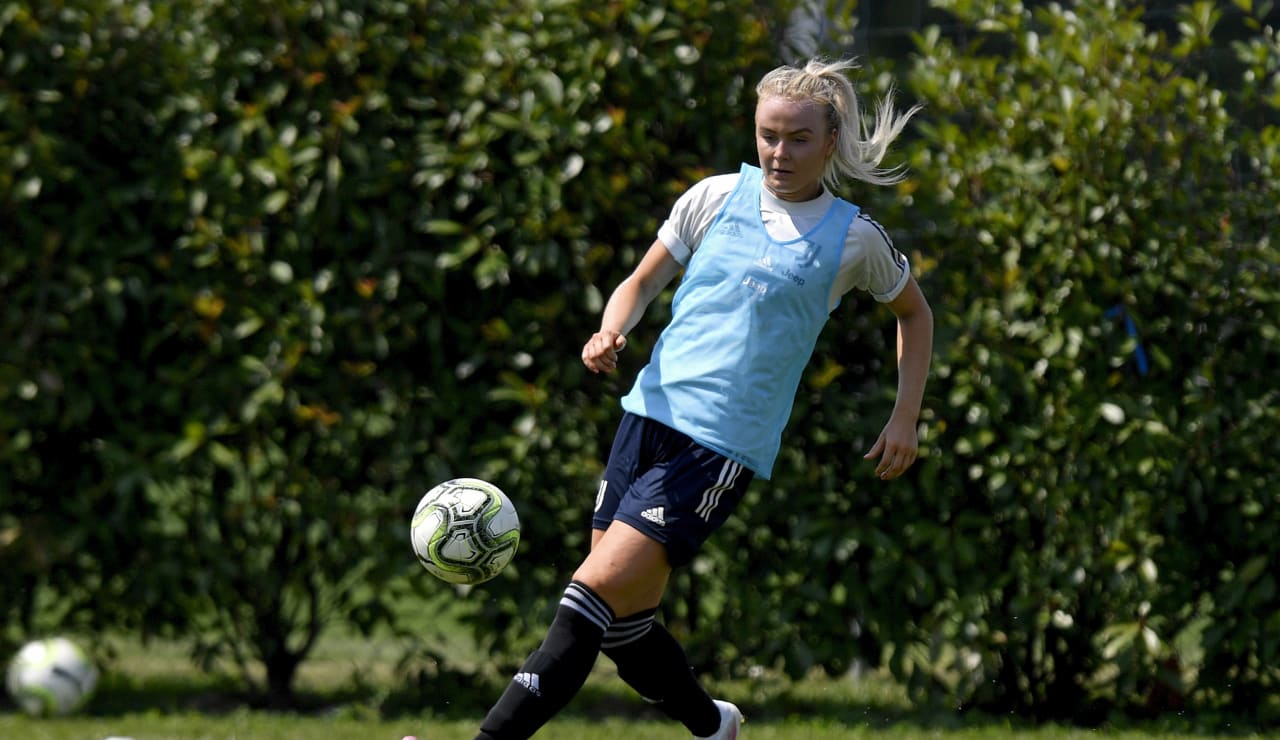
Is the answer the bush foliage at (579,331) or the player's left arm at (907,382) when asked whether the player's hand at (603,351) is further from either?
the bush foliage at (579,331)

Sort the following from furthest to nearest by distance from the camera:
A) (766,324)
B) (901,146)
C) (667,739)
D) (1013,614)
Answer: (901,146) < (1013,614) < (667,739) < (766,324)

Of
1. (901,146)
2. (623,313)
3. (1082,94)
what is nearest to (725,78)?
(901,146)

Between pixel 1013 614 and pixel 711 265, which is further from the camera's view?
pixel 1013 614

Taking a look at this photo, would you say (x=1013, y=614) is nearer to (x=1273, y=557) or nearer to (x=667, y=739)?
(x=1273, y=557)

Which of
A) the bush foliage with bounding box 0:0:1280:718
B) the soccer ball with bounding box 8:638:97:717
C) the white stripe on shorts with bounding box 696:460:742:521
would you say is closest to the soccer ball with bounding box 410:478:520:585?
the white stripe on shorts with bounding box 696:460:742:521

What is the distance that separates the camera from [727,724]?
15.3 ft

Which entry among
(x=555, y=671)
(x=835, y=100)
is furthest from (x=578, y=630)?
(x=835, y=100)

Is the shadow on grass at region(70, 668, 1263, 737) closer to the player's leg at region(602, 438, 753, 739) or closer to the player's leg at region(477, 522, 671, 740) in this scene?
the player's leg at region(602, 438, 753, 739)

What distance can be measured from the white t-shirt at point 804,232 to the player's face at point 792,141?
67mm

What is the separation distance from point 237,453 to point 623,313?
227 centimetres

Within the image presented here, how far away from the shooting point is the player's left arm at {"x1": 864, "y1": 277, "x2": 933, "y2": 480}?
4.34 m

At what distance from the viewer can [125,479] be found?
6.00 metres

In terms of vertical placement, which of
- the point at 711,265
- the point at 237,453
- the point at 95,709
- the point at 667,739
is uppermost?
the point at 711,265

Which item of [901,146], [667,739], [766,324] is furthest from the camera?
[901,146]
